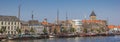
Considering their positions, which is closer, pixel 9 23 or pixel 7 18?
pixel 9 23

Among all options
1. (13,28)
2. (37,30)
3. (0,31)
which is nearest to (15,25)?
(13,28)

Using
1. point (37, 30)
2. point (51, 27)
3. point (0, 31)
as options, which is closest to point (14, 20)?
point (0, 31)

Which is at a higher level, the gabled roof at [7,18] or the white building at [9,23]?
the gabled roof at [7,18]

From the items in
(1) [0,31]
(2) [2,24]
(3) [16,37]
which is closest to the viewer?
(3) [16,37]

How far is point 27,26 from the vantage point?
14638cm

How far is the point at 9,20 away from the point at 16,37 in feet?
105

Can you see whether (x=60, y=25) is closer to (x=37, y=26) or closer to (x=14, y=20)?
(x=37, y=26)

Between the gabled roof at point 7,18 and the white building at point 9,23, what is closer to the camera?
the white building at point 9,23

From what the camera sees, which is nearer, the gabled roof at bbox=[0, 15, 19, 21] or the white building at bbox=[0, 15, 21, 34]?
the white building at bbox=[0, 15, 21, 34]

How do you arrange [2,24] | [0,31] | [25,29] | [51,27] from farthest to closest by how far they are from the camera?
[51,27]
[25,29]
[2,24]
[0,31]

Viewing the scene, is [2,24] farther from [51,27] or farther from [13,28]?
[51,27]

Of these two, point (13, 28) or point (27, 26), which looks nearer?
point (13, 28)

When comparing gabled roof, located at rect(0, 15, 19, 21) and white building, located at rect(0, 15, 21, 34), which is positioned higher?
gabled roof, located at rect(0, 15, 19, 21)

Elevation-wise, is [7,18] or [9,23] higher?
[7,18]
